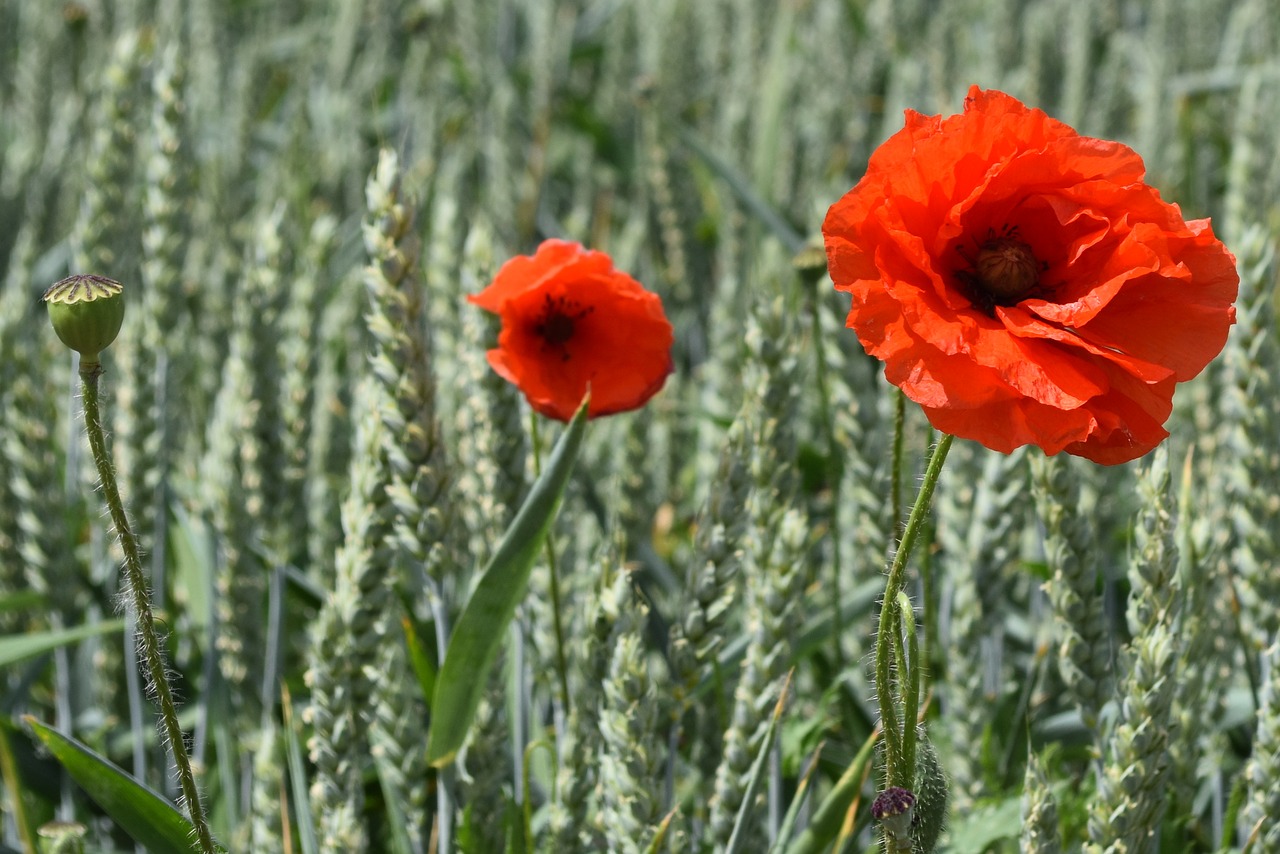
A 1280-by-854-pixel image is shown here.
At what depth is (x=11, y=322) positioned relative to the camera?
1825 millimetres

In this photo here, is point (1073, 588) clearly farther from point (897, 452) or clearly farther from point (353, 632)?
point (353, 632)

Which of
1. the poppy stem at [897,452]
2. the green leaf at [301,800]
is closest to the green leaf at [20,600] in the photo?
the green leaf at [301,800]

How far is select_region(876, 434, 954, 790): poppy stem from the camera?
0.94 m

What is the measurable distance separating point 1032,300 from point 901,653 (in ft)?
0.91

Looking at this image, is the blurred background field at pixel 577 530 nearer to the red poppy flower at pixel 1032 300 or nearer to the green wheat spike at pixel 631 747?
the green wheat spike at pixel 631 747

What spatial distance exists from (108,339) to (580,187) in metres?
2.40

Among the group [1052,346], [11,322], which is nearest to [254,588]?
[11,322]

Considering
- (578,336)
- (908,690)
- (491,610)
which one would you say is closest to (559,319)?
(578,336)

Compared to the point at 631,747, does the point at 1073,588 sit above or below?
above

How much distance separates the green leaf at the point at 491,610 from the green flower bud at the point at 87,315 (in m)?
0.34

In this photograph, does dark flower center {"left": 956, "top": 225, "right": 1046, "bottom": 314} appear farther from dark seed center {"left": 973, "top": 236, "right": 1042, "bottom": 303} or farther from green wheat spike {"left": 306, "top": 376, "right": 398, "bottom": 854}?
green wheat spike {"left": 306, "top": 376, "right": 398, "bottom": 854}

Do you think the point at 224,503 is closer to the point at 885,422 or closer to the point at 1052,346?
the point at 885,422

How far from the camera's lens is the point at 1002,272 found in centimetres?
108

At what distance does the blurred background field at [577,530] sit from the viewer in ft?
4.08
